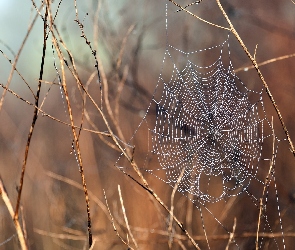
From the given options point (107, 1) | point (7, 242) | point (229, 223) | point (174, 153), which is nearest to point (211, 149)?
point (174, 153)

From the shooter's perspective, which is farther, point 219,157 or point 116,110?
point 219,157

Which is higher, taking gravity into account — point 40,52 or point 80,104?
point 40,52

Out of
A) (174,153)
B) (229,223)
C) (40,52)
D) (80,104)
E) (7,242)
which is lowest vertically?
(7,242)

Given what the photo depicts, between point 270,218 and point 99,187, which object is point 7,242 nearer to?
point 99,187

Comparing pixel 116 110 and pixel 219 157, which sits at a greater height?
pixel 116 110

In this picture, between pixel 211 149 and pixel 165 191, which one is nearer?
pixel 165 191
